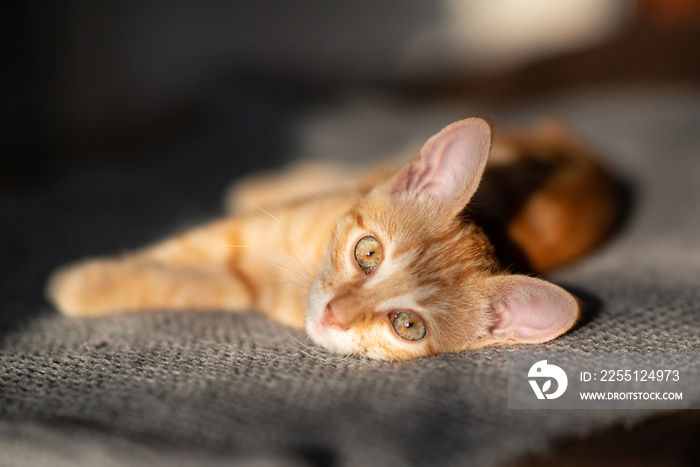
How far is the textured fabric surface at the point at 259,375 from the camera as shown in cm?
62

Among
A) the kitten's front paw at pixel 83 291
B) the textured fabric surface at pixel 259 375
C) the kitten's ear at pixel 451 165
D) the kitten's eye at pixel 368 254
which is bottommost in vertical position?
the textured fabric surface at pixel 259 375

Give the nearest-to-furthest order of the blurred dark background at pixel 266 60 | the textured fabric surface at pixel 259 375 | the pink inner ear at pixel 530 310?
the textured fabric surface at pixel 259 375 < the pink inner ear at pixel 530 310 < the blurred dark background at pixel 266 60

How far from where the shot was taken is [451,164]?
102 cm

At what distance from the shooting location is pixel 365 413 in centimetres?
68

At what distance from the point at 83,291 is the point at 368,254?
0.63 metres

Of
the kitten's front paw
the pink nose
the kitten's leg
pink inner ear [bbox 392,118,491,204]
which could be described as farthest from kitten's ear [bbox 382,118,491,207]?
the kitten's front paw

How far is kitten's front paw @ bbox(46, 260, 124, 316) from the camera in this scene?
3.59 feet

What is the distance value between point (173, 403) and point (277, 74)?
3.01 m

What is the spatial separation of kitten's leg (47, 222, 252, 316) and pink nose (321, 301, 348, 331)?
0.35 m

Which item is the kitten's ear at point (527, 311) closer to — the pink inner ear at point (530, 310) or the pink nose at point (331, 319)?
the pink inner ear at point (530, 310)

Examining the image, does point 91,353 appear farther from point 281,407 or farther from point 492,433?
point 492,433

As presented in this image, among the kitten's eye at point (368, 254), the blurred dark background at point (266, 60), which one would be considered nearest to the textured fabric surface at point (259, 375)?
the kitten's eye at point (368, 254)

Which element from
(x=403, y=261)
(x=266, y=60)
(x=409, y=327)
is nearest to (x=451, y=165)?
(x=403, y=261)

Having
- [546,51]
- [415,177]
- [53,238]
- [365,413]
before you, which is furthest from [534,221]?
[546,51]
